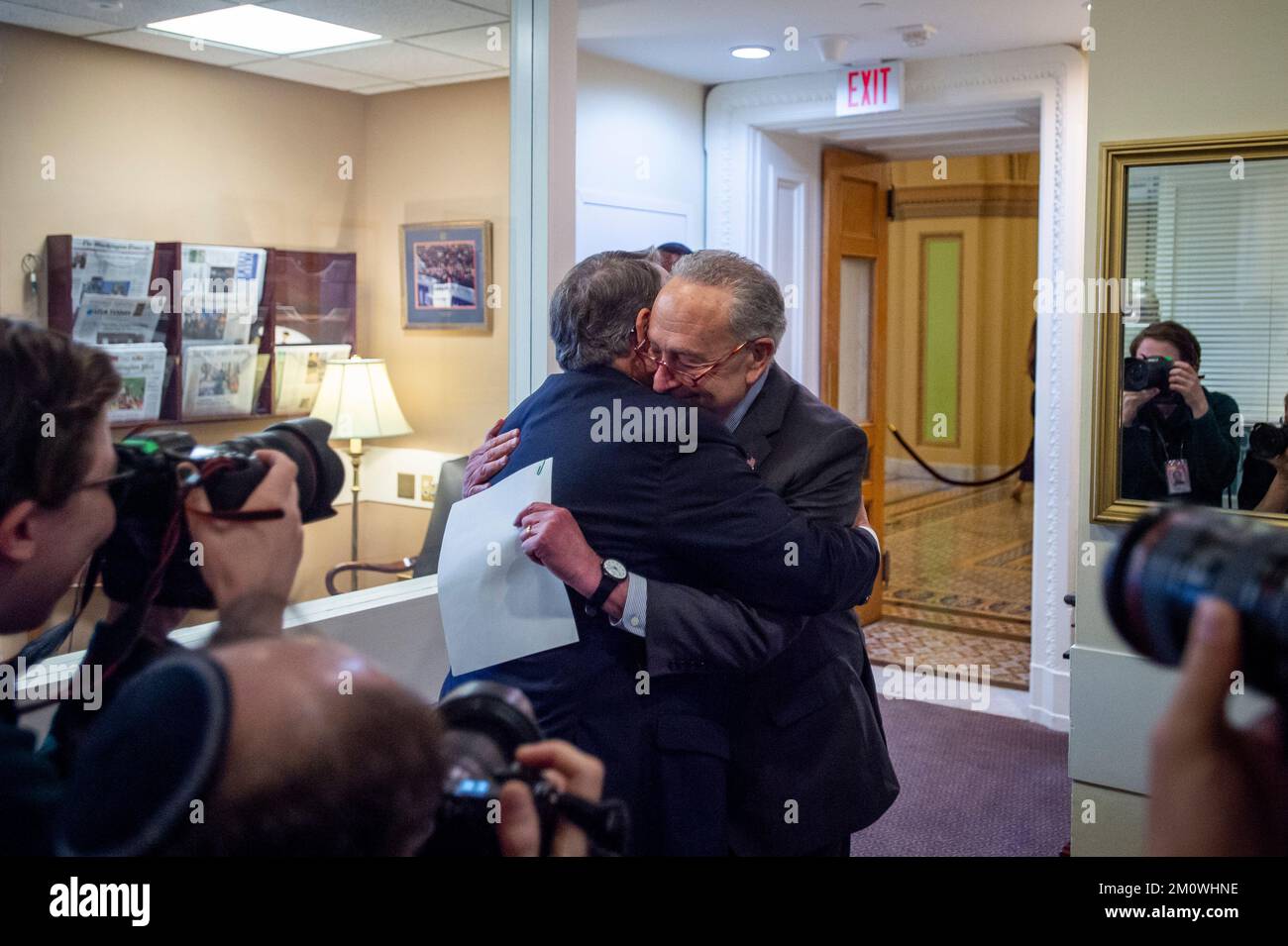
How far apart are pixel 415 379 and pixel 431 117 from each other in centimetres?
69

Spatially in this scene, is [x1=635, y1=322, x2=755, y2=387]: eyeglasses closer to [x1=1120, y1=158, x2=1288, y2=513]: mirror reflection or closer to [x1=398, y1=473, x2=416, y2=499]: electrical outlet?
[x1=398, y1=473, x2=416, y2=499]: electrical outlet

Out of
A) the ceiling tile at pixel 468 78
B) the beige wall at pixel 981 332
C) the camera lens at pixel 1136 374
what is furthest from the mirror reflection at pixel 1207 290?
the beige wall at pixel 981 332

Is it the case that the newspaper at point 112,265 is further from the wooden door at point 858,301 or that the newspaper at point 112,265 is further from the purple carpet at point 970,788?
the wooden door at point 858,301

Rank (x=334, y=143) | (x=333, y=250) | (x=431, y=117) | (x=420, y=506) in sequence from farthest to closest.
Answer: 1. (x=431, y=117)
2. (x=333, y=250)
3. (x=334, y=143)
4. (x=420, y=506)

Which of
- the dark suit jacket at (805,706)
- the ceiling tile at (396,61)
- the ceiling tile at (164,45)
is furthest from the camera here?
the ceiling tile at (396,61)

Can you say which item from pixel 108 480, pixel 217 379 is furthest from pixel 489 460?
pixel 108 480

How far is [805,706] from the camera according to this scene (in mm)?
1457

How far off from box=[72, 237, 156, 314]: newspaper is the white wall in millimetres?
2455

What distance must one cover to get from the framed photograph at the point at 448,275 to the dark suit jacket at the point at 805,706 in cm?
141

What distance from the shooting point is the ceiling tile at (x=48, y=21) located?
77.5 inches

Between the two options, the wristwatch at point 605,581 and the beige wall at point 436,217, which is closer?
the wristwatch at point 605,581
